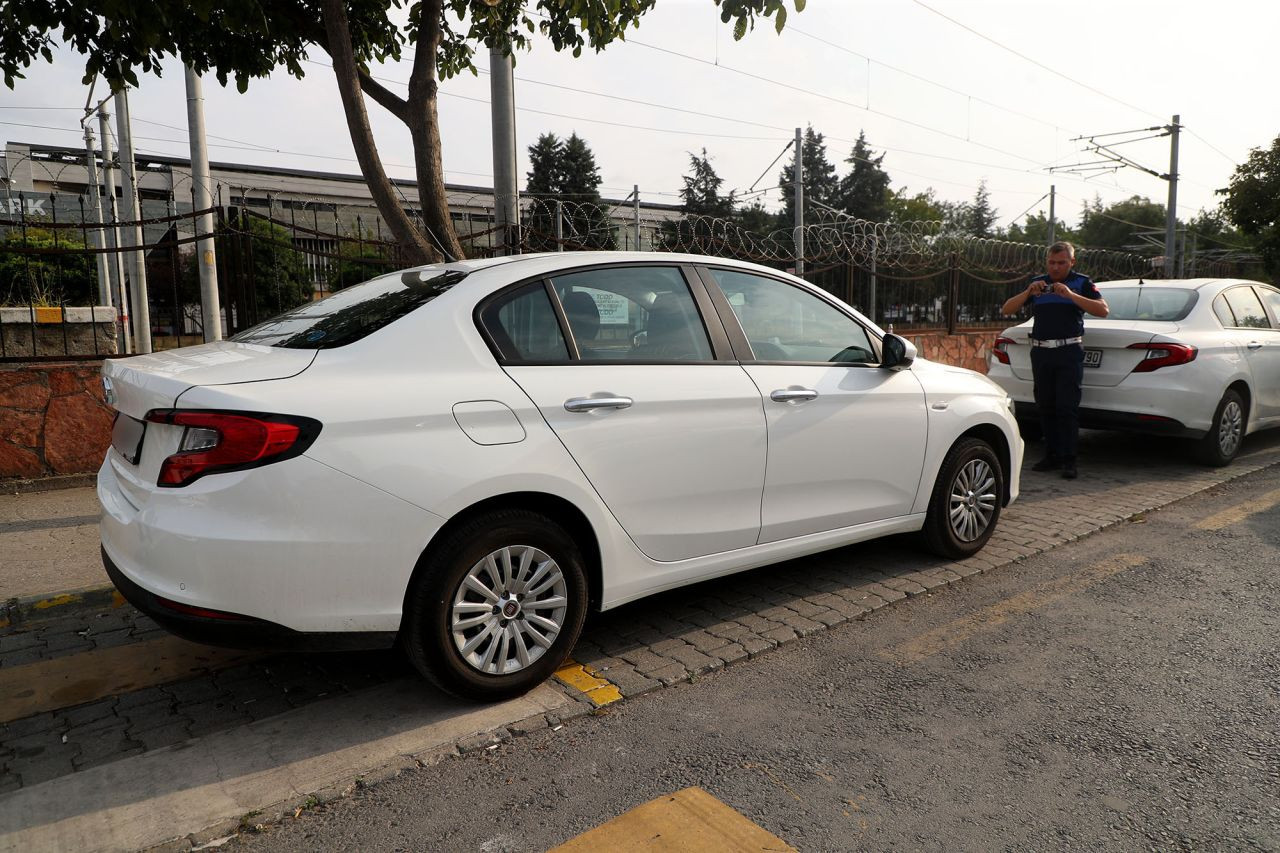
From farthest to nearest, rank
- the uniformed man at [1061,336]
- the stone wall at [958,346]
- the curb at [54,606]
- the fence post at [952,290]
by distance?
the fence post at [952,290] < the stone wall at [958,346] < the uniformed man at [1061,336] < the curb at [54,606]

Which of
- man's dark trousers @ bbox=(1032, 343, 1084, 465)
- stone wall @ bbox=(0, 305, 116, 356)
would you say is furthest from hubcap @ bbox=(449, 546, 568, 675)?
stone wall @ bbox=(0, 305, 116, 356)

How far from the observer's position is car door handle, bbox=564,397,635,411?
322 cm

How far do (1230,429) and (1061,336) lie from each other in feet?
6.39

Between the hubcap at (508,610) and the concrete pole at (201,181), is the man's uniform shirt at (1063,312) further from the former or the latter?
the concrete pole at (201,181)

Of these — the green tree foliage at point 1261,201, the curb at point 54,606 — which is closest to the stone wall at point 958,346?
the curb at point 54,606

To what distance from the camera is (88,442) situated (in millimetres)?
6625

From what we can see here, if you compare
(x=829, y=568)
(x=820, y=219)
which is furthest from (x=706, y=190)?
(x=829, y=568)

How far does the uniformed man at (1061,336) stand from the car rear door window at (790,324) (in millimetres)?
3087

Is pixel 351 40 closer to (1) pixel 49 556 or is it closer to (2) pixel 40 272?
(1) pixel 49 556

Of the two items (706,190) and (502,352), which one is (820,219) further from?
(502,352)

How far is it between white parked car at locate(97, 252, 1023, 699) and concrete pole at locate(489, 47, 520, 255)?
4.07 meters

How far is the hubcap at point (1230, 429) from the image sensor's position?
7.35 metres

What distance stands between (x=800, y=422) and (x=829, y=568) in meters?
1.25

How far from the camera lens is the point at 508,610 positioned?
3.11 metres
